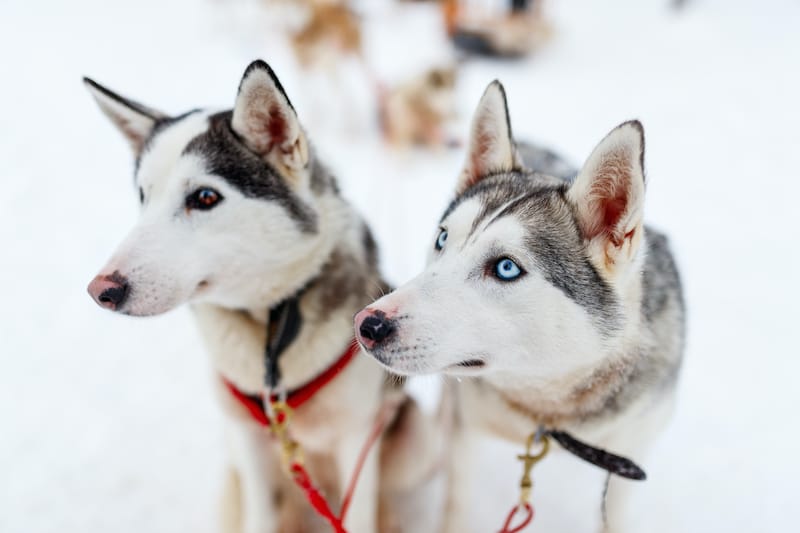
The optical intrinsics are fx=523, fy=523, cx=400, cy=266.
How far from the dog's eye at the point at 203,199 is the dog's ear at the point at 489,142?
59 centimetres

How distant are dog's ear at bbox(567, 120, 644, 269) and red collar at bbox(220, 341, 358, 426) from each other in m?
0.66

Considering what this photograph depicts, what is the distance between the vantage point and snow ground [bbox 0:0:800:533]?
1.88m

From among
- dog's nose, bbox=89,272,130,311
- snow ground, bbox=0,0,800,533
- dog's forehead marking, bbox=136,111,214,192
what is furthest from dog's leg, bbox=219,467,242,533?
dog's forehead marking, bbox=136,111,214,192

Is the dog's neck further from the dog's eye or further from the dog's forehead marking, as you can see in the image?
the dog's forehead marking

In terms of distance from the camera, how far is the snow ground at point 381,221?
188cm

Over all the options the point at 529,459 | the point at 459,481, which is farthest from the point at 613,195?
the point at 459,481

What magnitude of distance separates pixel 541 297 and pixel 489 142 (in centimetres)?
44

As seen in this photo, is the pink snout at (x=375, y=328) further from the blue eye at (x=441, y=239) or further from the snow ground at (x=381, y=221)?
the snow ground at (x=381, y=221)

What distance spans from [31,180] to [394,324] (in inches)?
121

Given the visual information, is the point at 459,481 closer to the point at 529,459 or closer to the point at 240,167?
the point at 529,459

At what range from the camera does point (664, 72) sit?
4559mm

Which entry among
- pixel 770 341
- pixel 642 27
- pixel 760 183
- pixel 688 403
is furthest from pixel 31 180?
pixel 642 27

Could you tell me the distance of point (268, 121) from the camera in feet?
Result: 4.02

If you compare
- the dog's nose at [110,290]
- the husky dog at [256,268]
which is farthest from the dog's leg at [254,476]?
the dog's nose at [110,290]
